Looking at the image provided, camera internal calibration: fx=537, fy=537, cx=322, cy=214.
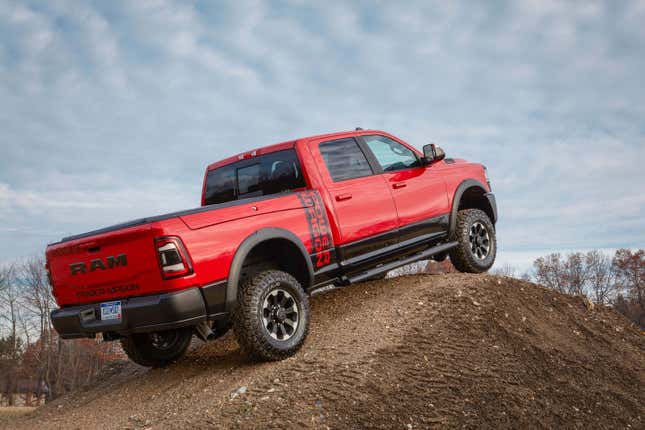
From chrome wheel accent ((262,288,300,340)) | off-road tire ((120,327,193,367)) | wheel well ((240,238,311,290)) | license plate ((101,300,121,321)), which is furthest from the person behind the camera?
off-road tire ((120,327,193,367))

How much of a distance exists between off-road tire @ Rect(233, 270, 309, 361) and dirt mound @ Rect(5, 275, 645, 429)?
15 centimetres

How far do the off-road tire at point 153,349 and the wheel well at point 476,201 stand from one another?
439cm

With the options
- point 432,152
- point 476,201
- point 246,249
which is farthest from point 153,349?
point 476,201

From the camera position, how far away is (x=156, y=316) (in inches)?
167

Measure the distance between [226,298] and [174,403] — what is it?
1.24 m

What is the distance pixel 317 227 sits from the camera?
17.6 feet

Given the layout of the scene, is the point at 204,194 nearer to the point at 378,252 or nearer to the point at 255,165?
the point at 255,165

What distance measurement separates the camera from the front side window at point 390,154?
254 inches

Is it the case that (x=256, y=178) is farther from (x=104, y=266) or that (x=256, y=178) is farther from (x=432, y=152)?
(x=432, y=152)

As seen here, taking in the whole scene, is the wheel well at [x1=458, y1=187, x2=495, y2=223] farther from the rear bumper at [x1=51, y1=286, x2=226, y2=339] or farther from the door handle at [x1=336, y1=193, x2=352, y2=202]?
the rear bumper at [x1=51, y1=286, x2=226, y2=339]

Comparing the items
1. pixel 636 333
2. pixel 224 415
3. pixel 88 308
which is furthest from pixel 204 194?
pixel 636 333

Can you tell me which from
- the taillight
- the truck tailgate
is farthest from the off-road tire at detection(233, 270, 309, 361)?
the truck tailgate

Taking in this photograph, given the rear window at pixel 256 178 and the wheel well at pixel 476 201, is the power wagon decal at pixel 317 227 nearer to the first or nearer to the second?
the rear window at pixel 256 178

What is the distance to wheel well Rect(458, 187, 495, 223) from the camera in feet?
26.3
